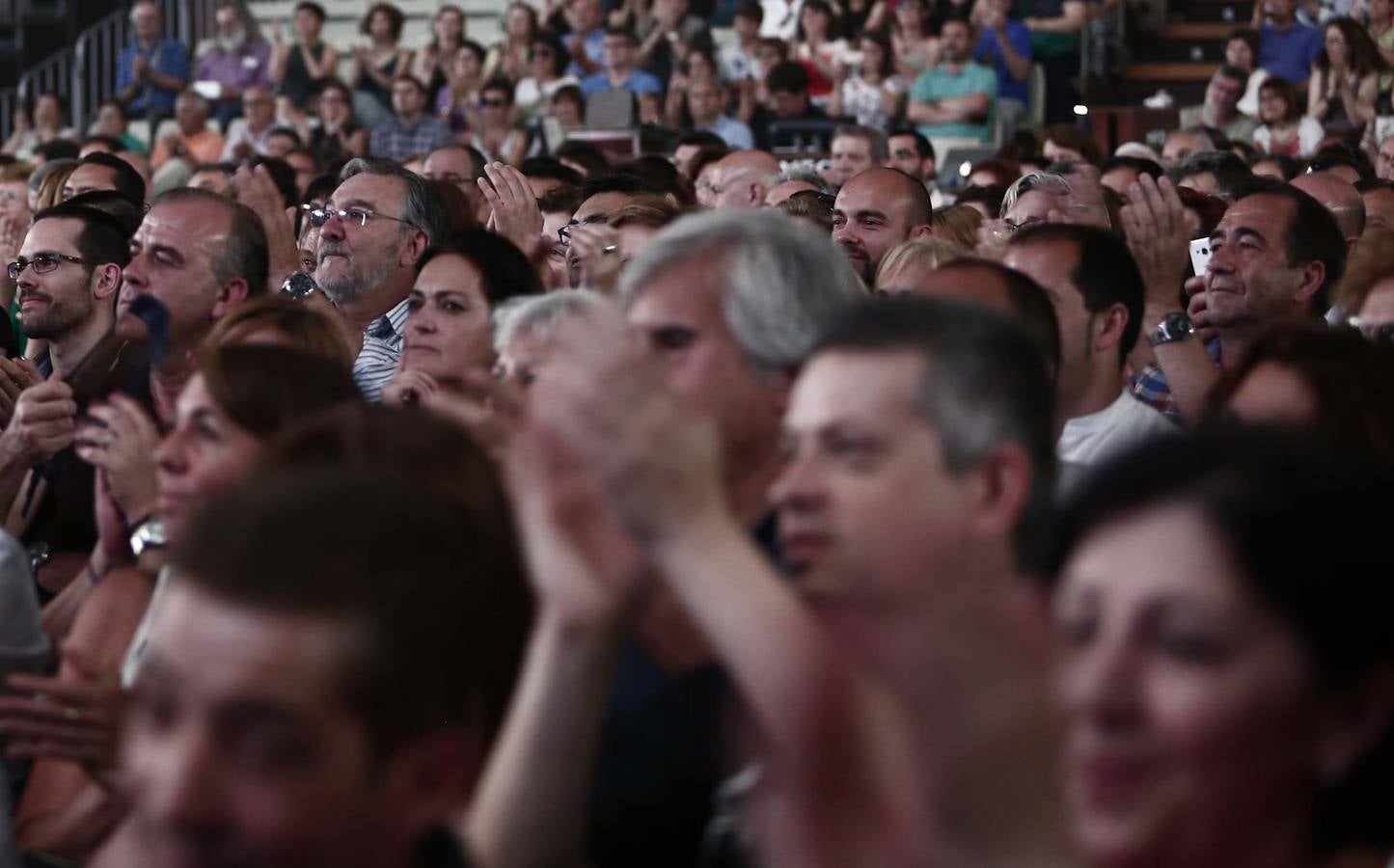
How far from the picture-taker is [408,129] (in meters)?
12.5

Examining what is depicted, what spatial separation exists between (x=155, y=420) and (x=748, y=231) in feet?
6.97

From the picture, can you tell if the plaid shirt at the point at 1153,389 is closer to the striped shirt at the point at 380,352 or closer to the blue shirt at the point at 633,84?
the striped shirt at the point at 380,352

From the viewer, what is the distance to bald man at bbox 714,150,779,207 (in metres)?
7.32

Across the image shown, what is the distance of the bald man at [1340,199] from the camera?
6.56 meters

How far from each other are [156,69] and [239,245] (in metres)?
10.4

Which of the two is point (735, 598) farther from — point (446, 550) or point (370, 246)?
point (370, 246)

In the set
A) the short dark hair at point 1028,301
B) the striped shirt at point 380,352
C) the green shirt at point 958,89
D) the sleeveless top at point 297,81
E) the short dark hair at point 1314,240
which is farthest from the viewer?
the sleeveless top at point 297,81

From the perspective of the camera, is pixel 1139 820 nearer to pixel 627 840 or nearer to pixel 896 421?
pixel 896 421

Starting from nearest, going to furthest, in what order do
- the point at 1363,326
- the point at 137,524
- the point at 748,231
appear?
the point at 748,231 < the point at 137,524 < the point at 1363,326

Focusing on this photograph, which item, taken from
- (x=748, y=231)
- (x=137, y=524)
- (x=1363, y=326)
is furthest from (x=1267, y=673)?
(x=1363, y=326)

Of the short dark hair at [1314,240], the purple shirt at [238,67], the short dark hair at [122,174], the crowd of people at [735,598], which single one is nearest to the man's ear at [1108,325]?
the crowd of people at [735,598]

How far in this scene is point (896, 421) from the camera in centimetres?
198

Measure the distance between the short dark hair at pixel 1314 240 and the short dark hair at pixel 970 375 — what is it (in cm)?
321

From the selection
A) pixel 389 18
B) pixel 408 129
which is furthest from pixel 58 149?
pixel 389 18
